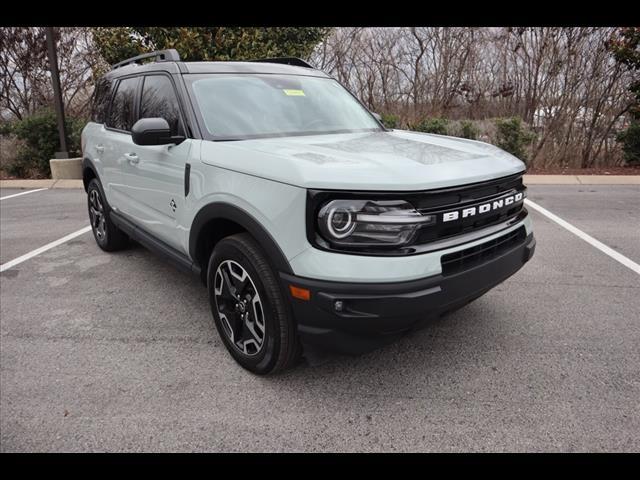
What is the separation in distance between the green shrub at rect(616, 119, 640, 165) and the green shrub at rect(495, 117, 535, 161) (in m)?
2.10

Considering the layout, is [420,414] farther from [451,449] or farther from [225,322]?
[225,322]

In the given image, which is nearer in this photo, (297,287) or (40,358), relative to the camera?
(297,287)

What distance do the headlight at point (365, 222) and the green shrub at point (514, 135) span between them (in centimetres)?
932

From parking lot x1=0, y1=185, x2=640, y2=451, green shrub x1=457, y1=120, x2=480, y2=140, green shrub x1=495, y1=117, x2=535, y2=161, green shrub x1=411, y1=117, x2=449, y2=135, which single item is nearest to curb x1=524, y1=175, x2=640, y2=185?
green shrub x1=495, y1=117, x2=535, y2=161

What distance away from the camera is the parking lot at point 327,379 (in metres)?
2.28

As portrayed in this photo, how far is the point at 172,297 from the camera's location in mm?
3951

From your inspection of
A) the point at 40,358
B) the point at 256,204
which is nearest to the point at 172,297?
the point at 40,358

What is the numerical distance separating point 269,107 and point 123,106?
5.65 ft

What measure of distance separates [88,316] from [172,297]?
0.65 metres

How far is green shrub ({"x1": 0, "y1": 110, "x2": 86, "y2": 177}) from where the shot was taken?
1089 cm

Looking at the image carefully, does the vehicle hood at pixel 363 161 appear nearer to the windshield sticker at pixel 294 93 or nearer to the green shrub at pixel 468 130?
the windshield sticker at pixel 294 93

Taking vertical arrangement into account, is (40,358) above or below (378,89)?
below

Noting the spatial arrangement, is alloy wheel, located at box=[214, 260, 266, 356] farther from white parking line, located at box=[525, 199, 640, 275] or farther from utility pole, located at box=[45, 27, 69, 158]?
utility pole, located at box=[45, 27, 69, 158]

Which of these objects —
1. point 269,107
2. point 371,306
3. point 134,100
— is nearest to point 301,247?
point 371,306
